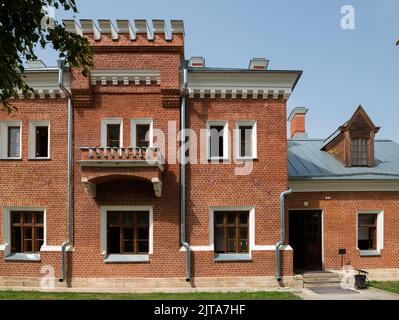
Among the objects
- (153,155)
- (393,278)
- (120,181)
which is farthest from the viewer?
(393,278)

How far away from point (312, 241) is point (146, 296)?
7193mm

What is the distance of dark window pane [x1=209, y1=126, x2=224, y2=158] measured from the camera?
12.3m

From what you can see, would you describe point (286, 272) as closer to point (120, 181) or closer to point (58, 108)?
point (120, 181)

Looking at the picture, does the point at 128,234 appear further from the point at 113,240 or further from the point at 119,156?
the point at 119,156

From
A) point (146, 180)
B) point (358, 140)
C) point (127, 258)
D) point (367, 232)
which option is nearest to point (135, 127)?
point (146, 180)

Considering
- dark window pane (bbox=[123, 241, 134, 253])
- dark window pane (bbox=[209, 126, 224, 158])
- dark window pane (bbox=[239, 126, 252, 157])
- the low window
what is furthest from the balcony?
dark window pane (bbox=[239, 126, 252, 157])

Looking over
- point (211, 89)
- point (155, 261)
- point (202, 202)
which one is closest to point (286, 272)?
point (202, 202)

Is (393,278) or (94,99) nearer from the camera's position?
(94,99)

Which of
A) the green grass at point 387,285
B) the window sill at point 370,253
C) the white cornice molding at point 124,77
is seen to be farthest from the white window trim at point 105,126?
the green grass at point 387,285

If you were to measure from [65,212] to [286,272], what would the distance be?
8132 millimetres

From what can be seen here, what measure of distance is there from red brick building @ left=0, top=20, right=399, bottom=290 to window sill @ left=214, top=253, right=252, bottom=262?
0.17ft

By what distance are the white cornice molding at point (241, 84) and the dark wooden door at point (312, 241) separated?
17.1ft

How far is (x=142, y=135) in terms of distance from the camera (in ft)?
40.1

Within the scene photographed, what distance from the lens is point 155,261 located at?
11.7 m
